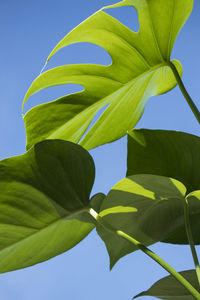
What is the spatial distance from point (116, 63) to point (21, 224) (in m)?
0.33

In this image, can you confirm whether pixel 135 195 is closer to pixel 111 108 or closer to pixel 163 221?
pixel 163 221

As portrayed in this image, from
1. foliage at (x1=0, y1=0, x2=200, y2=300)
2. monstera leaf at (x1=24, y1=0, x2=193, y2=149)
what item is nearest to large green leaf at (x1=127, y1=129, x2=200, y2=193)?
foliage at (x1=0, y1=0, x2=200, y2=300)

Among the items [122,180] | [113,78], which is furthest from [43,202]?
[113,78]

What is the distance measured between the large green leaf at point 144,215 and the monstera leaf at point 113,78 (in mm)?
153

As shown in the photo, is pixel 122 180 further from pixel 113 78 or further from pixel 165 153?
pixel 113 78

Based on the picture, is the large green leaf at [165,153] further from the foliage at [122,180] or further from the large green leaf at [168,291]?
the large green leaf at [168,291]

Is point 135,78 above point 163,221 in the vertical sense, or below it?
above

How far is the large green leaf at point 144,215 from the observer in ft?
1.34

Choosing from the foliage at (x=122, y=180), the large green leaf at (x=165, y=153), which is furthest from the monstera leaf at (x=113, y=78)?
the large green leaf at (x=165, y=153)

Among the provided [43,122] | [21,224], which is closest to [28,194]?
[21,224]

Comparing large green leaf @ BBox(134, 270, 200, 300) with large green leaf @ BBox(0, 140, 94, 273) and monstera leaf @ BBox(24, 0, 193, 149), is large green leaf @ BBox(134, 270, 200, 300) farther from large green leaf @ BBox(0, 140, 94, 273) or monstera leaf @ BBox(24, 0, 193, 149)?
monstera leaf @ BBox(24, 0, 193, 149)

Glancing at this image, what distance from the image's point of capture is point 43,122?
0.53 meters

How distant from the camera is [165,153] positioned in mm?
434

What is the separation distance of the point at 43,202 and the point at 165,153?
0.54 feet
